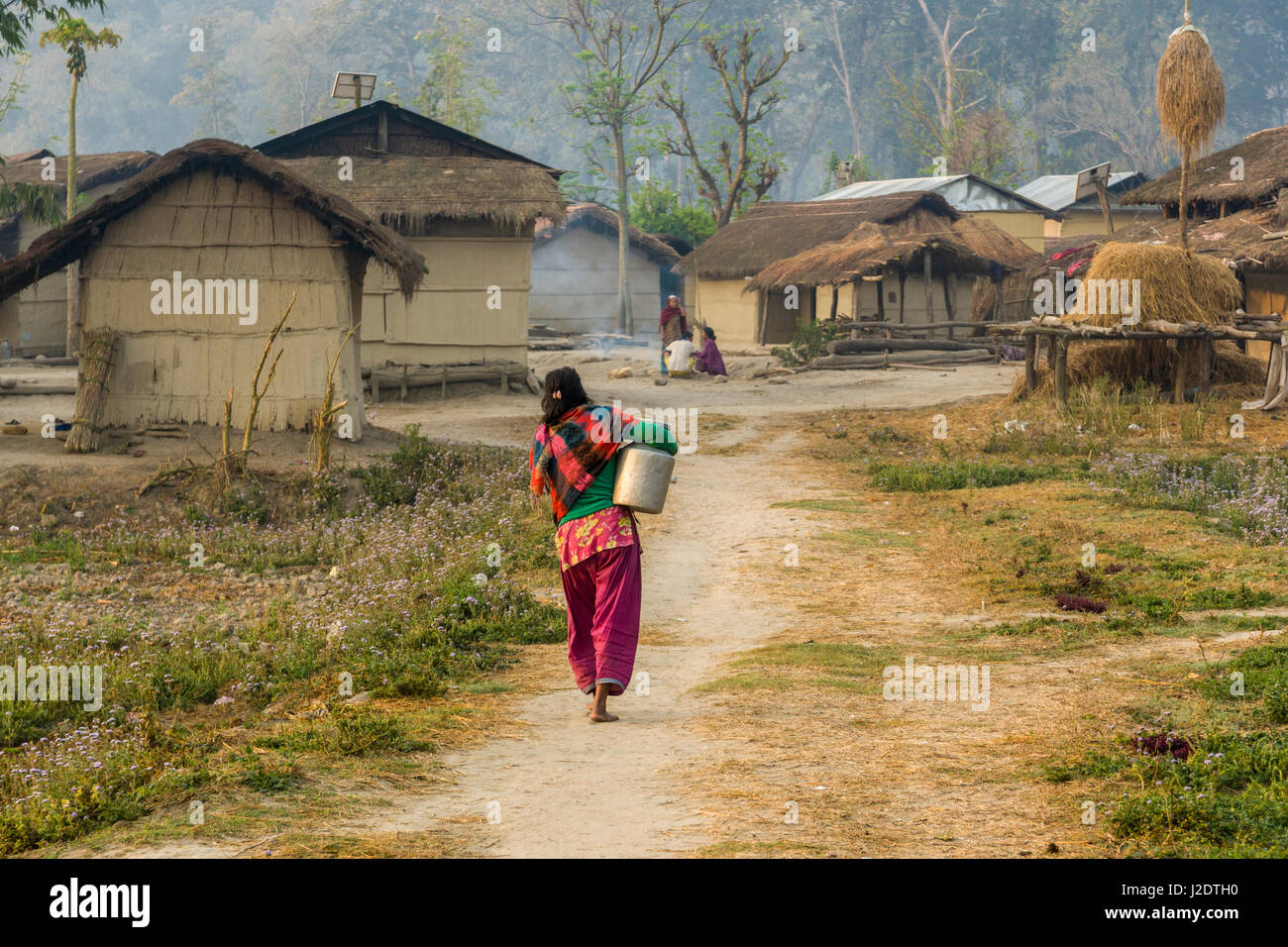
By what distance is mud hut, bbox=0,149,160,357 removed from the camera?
95.7 feet

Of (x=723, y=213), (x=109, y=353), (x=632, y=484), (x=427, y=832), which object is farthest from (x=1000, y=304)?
(x=427, y=832)

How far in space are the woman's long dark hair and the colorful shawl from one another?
0.03 meters

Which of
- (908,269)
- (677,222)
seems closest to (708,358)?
(908,269)

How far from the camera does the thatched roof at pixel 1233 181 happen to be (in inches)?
931

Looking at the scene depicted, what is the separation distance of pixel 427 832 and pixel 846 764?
1.85 m

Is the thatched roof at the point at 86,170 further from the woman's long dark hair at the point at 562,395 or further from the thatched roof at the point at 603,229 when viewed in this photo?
the woman's long dark hair at the point at 562,395

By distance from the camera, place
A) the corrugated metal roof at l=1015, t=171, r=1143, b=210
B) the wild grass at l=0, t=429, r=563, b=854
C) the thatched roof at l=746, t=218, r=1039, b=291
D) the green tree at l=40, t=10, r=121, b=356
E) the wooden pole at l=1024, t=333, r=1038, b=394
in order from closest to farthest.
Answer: the wild grass at l=0, t=429, r=563, b=854 → the wooden pole at l=1024, t=333, r=1038, b=394 → the green tree at l=40, t=10, r=121, b=356 → the thatched roof at l=746, t=218, r=1039, b=291 → the corrugated metal roof at l=1015, t=171, r=1143, b=210

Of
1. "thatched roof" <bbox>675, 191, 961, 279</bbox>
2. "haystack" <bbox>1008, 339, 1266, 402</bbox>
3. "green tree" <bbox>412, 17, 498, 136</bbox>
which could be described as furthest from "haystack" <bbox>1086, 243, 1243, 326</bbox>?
"green tree" <bbox>412, 17, 498, 136</bbox>

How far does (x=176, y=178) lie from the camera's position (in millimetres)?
15836

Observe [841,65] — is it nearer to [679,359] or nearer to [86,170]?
[86,170]

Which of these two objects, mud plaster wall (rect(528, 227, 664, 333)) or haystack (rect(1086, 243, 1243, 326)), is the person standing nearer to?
haystack (rect(1086, 243, 1243, 326))

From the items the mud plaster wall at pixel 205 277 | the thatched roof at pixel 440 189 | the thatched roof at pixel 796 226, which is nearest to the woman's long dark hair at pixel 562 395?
the mud plaster wall at pixel 205 277

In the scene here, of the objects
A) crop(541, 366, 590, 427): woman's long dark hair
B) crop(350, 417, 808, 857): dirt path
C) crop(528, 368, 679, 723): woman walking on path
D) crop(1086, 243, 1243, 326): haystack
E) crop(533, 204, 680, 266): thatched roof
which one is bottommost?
crop(350, 417, 808, 857): dirt path

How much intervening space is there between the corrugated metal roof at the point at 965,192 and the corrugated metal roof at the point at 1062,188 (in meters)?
2.05
